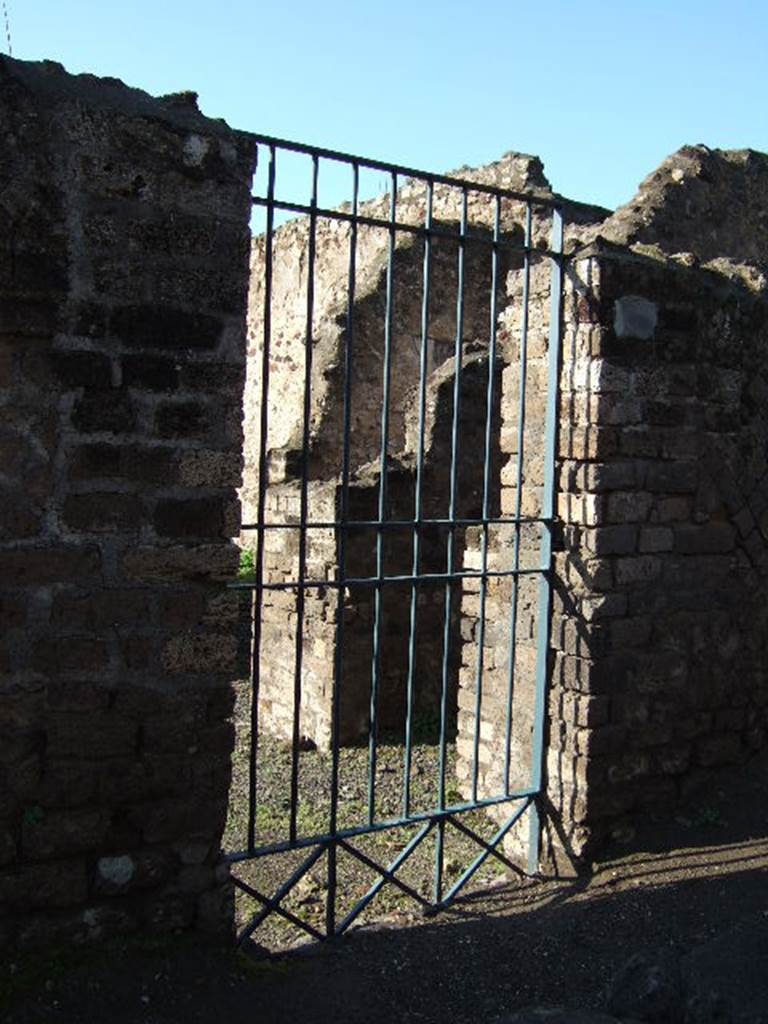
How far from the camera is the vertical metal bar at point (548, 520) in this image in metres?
4.48

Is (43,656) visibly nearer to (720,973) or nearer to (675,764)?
(720,973)

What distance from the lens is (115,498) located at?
3.07 meters

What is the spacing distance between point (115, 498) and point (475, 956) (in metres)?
2.12

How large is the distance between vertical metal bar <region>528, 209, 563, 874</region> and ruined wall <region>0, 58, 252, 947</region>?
67.7 inches

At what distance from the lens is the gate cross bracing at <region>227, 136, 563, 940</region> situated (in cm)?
367

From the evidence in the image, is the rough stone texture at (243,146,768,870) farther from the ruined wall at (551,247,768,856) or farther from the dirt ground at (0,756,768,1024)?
the dirt ground at (0,756,768,1024)

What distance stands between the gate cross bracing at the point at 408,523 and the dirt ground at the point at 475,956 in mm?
225

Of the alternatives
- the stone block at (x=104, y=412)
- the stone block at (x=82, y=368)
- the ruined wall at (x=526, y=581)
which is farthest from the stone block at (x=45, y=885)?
the ruined wall at (x=526, y=581)

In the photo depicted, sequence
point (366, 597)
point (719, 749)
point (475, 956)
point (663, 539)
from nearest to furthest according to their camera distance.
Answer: point (475, 956), point (663, 539), point (719, 749), point (366, 597)

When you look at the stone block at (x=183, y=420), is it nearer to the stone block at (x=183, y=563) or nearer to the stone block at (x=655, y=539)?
the stone block at (x=183, y=563)

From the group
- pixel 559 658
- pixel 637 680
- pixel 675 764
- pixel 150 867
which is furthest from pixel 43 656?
pixel 675 764

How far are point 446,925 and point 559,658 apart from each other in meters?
1.23

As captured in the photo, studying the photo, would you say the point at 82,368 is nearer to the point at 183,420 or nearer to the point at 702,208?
the point at 183,420

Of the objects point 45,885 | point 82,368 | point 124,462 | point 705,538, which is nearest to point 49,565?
point 124,462
